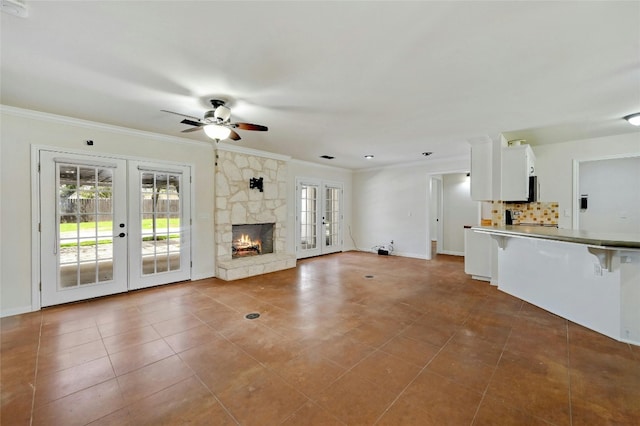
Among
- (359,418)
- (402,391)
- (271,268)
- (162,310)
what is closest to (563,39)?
(402,391)

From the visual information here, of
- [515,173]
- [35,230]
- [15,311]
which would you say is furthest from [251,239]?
[515,173]

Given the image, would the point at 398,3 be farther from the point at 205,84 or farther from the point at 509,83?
the point at 205,84

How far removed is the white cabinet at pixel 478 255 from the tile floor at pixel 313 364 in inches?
41.3

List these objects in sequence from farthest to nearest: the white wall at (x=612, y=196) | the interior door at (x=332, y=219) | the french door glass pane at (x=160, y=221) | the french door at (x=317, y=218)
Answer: the interior door at (x=332, y=219), the french door at (x=317, y=218), the white wall at (x=612, y=196), the french door glass pane at (x=160, y=221)

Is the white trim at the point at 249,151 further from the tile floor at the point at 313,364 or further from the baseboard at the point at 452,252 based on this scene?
the baseboard at the point at 452,252

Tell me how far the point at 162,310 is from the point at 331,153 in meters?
4.30

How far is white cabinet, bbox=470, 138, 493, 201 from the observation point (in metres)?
4.60

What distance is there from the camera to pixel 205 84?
2650 mm

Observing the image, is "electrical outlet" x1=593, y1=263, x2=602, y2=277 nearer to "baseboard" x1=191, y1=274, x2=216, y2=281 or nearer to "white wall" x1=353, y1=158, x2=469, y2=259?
"white wall" x1=353, y1=158, x2=469, y2=259

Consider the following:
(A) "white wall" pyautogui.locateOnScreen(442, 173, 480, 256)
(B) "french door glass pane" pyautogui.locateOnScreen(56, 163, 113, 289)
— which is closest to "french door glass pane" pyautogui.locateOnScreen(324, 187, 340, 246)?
(A) "white wall" pyautogui.locateOnScreen(442, 173, 480, 256)

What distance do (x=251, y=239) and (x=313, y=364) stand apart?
429 cm

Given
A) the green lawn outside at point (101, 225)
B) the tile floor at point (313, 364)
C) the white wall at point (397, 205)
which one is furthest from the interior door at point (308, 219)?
the tile floor at point (313, 364)

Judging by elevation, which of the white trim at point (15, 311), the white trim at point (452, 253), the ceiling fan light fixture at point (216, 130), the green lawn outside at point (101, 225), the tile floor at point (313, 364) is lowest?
the tile floor at point (313, 364)

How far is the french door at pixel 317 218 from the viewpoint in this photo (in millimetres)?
7039
